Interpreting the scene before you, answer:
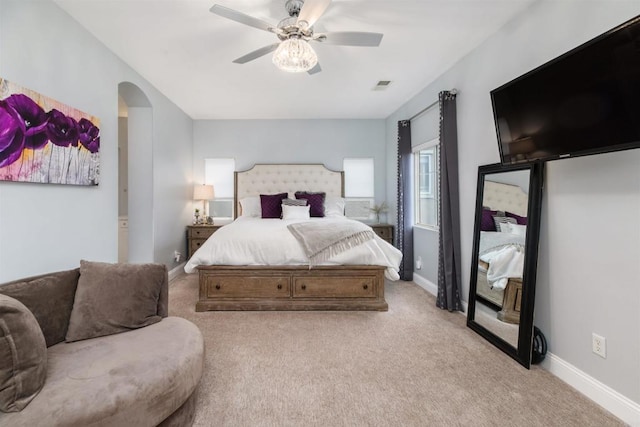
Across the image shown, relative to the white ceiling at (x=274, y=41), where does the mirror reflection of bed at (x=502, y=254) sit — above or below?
below

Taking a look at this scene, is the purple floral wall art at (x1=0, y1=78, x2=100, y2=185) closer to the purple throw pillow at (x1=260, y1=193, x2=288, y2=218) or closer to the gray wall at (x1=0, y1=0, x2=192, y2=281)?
the gray wall at (x1=0, y1=0, x2=192, y2=281)

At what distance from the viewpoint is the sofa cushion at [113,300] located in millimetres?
1691

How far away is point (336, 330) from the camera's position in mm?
→ 2682

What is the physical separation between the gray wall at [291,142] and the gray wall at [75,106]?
1.83m

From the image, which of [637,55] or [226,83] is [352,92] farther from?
[637,55]

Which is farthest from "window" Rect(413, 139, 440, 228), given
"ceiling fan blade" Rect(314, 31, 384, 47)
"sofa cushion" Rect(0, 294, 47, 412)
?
"sofa cushion" Rect(0, 294, 47, 412)

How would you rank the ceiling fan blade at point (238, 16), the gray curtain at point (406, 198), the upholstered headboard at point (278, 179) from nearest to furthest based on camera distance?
the ceiling fan blade at point (238, 16), the gray curtain at point (406, 198), the upholstered headboard at point (278, 179)

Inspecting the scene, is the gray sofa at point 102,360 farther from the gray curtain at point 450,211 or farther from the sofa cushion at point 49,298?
the gray curtain at point 450,211

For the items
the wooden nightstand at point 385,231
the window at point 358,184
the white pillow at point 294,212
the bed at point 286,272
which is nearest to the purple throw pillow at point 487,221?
the bed at point 286,272

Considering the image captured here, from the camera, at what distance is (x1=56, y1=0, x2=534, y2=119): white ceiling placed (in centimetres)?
221

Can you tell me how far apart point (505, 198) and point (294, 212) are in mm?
2913

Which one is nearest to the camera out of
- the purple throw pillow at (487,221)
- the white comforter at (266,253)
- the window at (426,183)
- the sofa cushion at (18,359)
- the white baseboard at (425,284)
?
the sofa cushion at (18,359)

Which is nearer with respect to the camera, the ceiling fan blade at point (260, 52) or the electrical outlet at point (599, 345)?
the electrical outlet at point (599, 345)

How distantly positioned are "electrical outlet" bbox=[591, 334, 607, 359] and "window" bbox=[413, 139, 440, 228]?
2.14 metres
